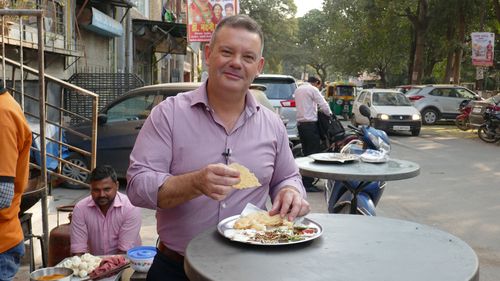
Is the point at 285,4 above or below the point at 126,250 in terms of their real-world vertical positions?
above

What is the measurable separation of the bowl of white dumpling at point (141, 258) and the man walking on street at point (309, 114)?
5.21m

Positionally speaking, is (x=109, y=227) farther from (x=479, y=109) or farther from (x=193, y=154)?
(x=479, y=109)

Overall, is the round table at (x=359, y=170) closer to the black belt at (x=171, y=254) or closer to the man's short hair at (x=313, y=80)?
the black belt at (x=171, y=254)

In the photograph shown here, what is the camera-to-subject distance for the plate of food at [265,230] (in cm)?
211

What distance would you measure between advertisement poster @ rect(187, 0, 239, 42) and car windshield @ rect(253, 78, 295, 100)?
165 centimetres

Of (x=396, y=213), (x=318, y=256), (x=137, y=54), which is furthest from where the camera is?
(x=137, y=54)

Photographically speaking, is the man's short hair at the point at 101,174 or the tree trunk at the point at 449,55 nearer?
the man's short hair at the point at 101,174

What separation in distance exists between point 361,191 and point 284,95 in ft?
24.5

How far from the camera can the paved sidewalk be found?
189 inches

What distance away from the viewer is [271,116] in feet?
8.23

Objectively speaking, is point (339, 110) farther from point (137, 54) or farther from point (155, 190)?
point (155, 190)

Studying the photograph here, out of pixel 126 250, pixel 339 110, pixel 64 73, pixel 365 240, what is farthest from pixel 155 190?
pixel 339 110

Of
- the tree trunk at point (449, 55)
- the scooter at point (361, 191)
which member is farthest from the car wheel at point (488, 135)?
the tree trunk at point (449, 55)

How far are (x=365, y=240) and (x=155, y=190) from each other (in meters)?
0.89
